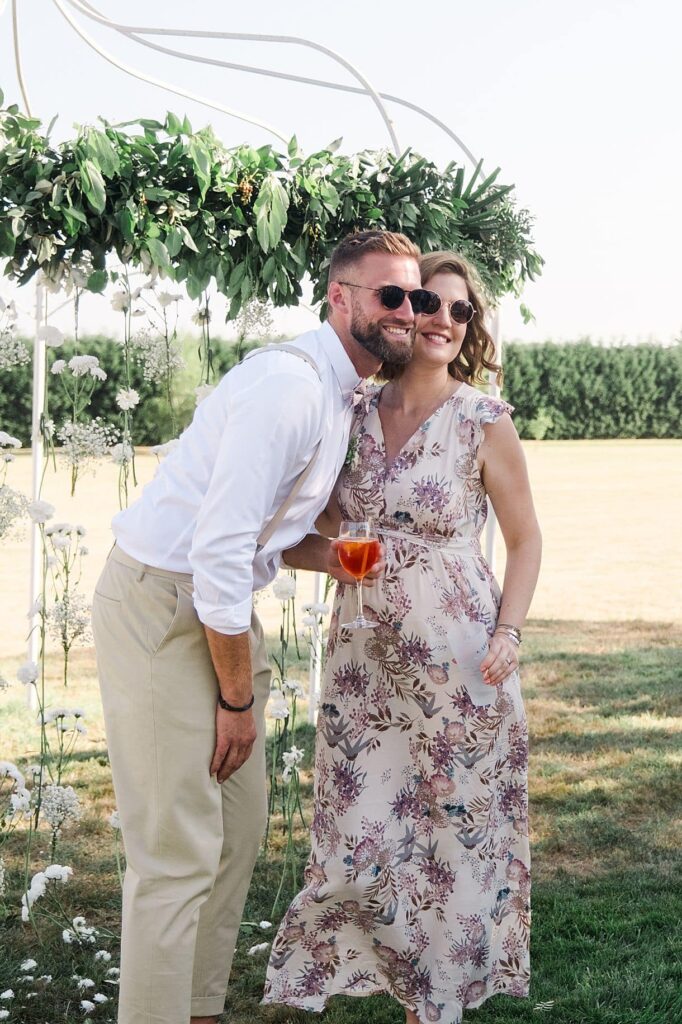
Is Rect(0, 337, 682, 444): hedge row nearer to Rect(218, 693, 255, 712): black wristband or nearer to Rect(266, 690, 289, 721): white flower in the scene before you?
Rect(266, 690, 289, 721): white flower

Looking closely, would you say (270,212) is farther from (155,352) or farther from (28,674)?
(28,674)

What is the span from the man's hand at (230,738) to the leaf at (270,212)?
5.18ft

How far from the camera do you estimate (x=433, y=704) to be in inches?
116

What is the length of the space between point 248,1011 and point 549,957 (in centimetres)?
99

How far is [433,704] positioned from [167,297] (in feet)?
5.08

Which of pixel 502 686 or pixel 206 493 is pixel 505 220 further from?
pixel 206 493

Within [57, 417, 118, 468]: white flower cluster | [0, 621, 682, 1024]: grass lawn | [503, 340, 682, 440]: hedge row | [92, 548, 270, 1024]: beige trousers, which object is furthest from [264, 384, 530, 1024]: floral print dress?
[503, 340, 682, 440]: hedge row

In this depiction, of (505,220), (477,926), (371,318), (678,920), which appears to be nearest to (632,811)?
(678,920)

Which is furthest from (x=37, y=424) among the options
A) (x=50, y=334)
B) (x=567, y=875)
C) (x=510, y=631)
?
(x=567, y=875)

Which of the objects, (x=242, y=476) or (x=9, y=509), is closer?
(x=242, y=476)

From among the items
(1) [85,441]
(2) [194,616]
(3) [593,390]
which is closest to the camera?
(2) [194,616]

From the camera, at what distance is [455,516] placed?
2.94 meters

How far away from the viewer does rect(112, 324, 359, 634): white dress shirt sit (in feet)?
7.43

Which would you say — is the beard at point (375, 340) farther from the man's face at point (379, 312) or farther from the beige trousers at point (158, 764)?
the beige trousers at point (158, 764)
